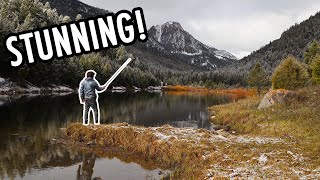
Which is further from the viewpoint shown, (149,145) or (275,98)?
(275,98)

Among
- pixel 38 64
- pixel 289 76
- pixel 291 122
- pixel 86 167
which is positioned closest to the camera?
pixel 86 167

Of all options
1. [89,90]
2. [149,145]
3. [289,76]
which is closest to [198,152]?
[149,145]

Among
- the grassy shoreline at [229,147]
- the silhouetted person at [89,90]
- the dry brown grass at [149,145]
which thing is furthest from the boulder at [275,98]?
the silhouetted person at [89,90]

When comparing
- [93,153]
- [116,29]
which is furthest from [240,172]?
[116,29]

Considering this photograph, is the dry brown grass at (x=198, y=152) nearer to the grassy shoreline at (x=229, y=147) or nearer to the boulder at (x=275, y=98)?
the grassy shoreline at (x=229, y=147)

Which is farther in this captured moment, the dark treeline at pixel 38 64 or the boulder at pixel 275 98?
the dark treeline at pixel 38 64

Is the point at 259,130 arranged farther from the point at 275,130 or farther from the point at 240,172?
the point at 240,172

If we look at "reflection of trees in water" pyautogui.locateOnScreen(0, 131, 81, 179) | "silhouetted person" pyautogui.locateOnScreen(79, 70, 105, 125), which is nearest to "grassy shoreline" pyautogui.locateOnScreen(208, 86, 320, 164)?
"silhouetted person" pyautogui.locateOnScreen(79, 70, 105, 125)

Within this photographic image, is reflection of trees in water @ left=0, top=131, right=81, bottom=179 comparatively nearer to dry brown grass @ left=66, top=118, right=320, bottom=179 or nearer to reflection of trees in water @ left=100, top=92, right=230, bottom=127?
dry brown grass @ left=66, top=118, right=320, bottom=179

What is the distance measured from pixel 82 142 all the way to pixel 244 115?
67.5 feet

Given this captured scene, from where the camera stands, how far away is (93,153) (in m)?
23.8

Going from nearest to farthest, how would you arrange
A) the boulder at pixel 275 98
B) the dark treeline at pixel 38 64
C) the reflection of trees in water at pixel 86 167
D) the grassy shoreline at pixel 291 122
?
the reflection of trees in water at pixel 86 167 → the grassy shoreline at pixel 291 122 → the boulder at pixel 275 98 → the dark treeline at pixel 38 64

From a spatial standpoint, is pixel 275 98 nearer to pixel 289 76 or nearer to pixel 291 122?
pixel 291 122

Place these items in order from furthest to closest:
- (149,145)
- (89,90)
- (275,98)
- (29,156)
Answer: (275,98), (89,90), (149,145), (29,156)
